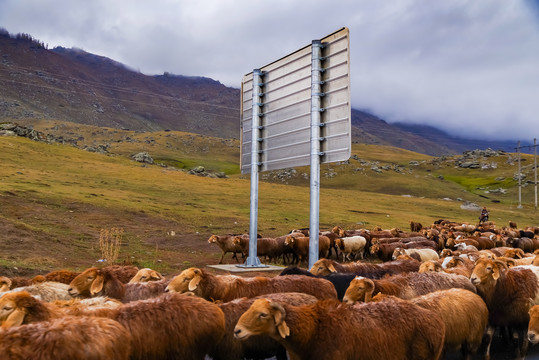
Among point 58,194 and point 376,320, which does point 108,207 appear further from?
point 376,320

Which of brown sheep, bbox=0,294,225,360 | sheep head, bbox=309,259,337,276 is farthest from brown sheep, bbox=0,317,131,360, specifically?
sheep head, bbox=309,259,337,276

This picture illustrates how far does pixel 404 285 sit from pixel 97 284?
217 inches

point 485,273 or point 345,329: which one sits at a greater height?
point 485,273

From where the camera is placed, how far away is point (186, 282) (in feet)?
27.0

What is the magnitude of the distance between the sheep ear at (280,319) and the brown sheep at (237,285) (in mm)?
2408

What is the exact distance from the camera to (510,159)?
138 meters

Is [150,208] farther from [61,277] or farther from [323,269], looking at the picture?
[323,269]

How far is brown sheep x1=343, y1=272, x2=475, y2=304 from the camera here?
799cm

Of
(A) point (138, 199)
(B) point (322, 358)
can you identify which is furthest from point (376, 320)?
(A) point (138, 199)

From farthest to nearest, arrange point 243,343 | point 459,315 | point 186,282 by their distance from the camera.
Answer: point 186,282 → point 459,315 → point 243,343

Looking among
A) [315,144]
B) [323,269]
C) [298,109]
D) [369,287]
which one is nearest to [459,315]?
[369,287]

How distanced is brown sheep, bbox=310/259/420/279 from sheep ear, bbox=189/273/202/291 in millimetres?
3299

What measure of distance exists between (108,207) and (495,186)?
Result: 9735 centimetres

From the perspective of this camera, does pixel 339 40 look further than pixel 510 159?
No
